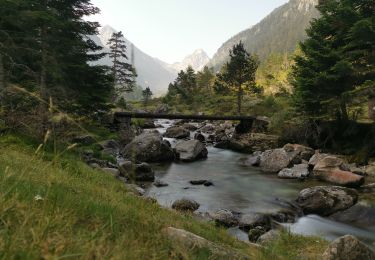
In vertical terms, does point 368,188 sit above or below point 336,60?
below

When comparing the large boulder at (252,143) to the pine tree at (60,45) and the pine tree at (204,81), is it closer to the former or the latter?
the pine tree at (60,45)

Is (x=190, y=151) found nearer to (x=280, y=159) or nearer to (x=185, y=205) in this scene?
(x=280, y=159)

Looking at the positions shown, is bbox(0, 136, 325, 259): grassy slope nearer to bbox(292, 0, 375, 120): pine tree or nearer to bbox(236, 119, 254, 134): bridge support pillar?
bbox(292, 0, 375, 120): pine tree

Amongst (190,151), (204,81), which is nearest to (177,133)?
(190,151)

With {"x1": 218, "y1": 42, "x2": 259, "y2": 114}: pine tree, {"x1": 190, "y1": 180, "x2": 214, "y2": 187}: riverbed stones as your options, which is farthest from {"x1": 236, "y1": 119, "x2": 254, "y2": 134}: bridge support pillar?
{"x1": 190, "y1": 180, "x2": 214, "y2": 187}: riverbed stones

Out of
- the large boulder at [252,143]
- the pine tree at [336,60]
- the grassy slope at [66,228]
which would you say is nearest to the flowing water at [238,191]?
the large boulder at [252,143]

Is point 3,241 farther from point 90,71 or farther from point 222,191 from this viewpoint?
point 90,71

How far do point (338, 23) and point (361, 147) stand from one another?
370 inches

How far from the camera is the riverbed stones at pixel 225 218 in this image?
13234mm

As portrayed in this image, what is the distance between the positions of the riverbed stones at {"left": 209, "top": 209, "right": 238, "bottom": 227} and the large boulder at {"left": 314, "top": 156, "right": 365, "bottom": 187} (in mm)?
9100

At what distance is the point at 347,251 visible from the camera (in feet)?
25.8

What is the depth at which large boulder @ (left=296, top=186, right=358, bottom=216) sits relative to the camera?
15930 millimetres

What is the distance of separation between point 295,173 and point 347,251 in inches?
631

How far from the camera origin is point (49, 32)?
1109 inches
